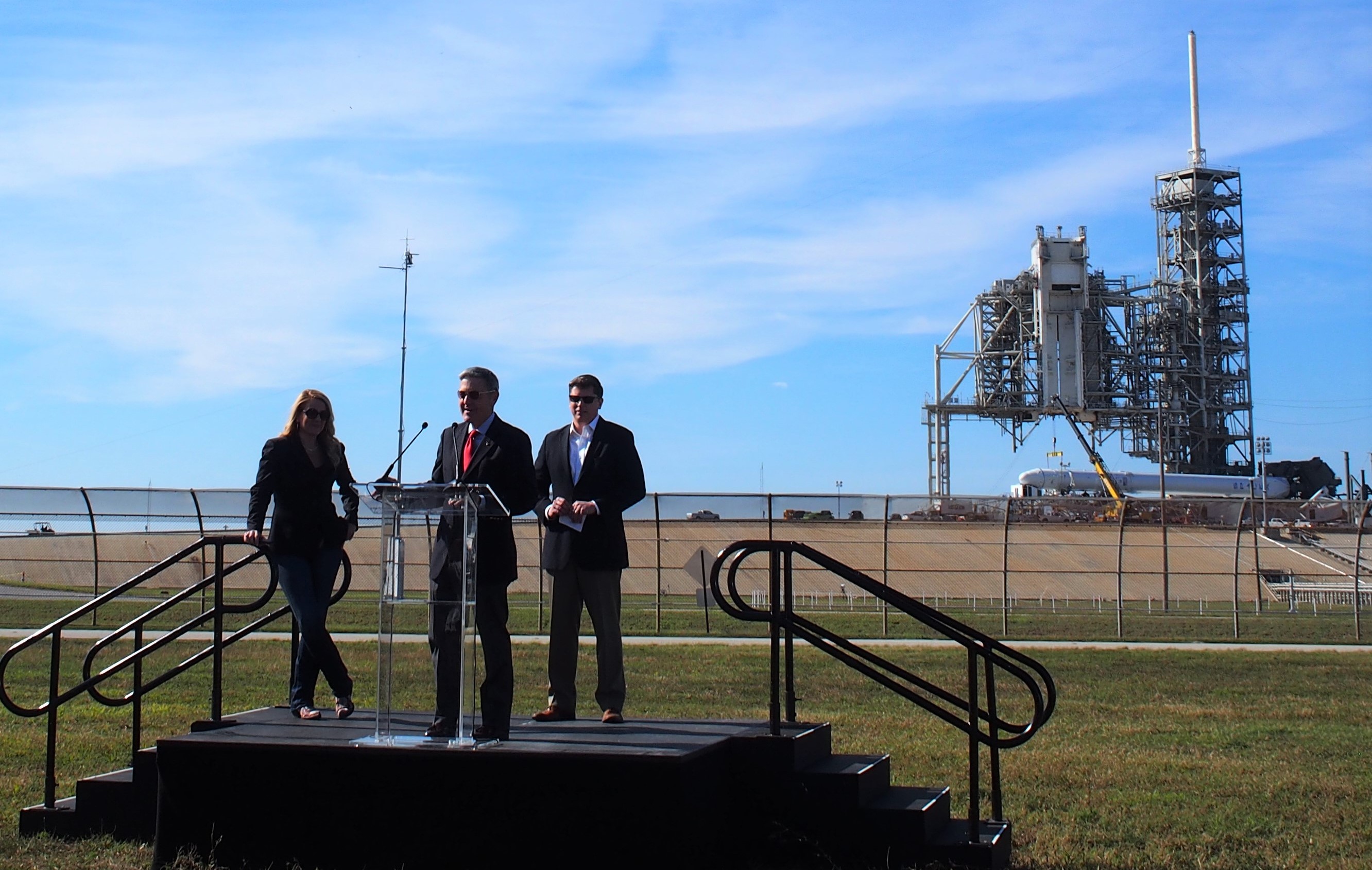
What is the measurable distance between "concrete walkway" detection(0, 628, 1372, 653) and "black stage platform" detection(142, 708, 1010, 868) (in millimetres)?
11101

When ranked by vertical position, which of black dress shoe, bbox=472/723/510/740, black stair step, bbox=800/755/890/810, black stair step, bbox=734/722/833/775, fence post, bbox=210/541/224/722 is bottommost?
black stair step, bbox=800/755/890/810

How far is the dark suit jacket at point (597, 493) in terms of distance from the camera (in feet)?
24.1

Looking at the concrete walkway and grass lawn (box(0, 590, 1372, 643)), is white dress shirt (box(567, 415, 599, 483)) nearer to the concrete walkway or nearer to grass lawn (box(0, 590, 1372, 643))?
the concrete walkway

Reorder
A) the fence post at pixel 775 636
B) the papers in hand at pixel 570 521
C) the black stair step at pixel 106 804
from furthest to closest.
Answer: the papers in hand at pixel 570 521 < the black stair step at pixel 106 804 < the fence post at pixel 775 636

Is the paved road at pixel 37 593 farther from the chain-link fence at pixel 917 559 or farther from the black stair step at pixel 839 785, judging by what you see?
the black stair step at pixel 839 785

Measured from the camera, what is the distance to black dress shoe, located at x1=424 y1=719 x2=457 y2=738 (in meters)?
6.04

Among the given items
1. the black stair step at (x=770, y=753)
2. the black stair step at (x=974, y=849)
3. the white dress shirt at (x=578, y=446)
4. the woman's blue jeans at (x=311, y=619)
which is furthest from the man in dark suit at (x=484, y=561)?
the black stair step at (x=974, y=849)

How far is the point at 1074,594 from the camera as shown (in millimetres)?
34375

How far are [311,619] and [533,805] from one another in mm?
2457

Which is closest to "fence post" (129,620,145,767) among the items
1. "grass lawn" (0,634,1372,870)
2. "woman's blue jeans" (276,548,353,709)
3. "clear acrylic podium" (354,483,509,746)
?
"grass lawn" (0,634,1372,870)

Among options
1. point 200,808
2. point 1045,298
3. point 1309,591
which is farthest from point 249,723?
point 1045,298

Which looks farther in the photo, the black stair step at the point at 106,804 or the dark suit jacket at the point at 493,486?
the black stair step at the point at 106,804

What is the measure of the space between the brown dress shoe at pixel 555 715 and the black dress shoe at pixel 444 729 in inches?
46.6

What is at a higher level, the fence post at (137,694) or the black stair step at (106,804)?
the fence post at (137,694)
